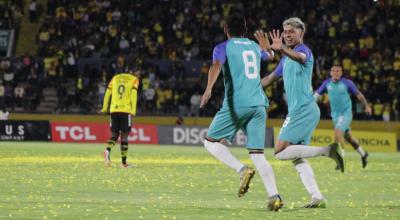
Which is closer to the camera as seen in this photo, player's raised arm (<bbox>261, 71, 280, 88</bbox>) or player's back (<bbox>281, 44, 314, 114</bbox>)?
player's back (<bbox>281, 44, 314, 114</bbox>)

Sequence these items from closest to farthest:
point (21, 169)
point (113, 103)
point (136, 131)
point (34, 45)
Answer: point (21, 169), point (113, 103), point (136, 131), point (34, 45)

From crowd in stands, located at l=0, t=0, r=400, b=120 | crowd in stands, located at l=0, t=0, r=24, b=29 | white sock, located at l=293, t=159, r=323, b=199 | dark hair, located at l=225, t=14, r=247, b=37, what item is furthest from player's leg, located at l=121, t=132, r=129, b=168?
crowd in stands, located at l=0, t=0, r=24, b=29

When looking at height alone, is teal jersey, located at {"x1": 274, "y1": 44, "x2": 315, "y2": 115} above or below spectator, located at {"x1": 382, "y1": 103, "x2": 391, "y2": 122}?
above

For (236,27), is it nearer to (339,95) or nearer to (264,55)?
(264,55)

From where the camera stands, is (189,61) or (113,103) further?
(189,61)

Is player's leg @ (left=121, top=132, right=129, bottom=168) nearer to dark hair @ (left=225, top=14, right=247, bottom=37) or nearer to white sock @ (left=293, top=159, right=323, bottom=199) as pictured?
white sock @ (left=293, top=159, right=323, bottom=199)

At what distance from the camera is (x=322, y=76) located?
42.7 m

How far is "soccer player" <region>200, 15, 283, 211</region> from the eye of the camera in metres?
13.1

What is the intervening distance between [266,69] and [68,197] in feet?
96.9

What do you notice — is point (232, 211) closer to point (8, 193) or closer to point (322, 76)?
point (8, 193)

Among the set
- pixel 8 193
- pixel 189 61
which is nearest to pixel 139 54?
pixel 189 61

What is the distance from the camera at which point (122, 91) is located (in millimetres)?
24172

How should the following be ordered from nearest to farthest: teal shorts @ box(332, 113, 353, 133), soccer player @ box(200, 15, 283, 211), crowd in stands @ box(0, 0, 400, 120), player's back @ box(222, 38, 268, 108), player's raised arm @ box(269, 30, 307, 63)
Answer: player's raised arm @ box(269, 30, 307, 63)
soccer player @ box(200, 15, 283, 211)
player's back @ box(222, 38, 268, 108)
teal shorts @ box(332, 113, 353, 133)
crowd in stands @ box(0, 0, 400, 120)

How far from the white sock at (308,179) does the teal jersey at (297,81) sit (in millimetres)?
705
